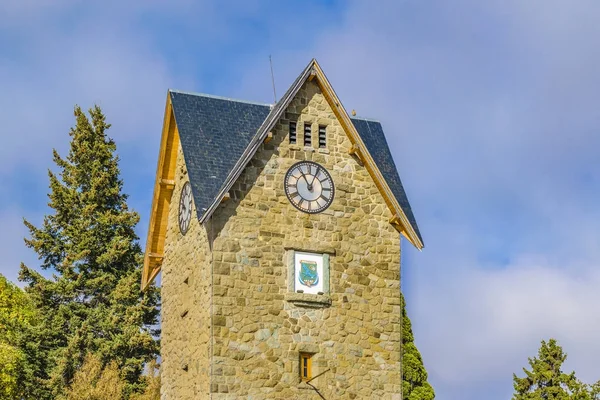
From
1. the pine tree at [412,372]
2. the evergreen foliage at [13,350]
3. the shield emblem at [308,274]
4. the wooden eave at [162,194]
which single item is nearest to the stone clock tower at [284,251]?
the shield emblem at [308,274]

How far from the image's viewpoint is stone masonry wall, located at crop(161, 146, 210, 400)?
28938mm

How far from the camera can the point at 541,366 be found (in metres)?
40.1

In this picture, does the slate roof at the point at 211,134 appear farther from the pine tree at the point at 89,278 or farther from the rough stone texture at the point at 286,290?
the pine tree at the point at 89,278

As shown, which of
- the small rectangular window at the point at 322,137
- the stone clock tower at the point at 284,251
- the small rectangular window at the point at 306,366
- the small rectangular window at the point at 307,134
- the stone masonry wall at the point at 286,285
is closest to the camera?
the stone masonry wall at the point at 286,285

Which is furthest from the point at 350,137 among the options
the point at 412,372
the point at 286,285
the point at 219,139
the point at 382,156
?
the point at 412,372

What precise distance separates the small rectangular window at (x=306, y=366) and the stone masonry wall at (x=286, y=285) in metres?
0.19

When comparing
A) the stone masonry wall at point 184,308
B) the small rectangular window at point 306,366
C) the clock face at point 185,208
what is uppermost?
the clock face at point 185,208

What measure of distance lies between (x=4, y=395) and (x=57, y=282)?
17.7ft

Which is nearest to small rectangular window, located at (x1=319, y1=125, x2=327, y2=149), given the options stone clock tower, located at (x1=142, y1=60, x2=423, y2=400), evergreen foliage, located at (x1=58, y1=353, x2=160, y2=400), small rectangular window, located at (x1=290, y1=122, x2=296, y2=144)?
stone clock tower, located at (x1=142, y1=60, x2=423, y2=400)

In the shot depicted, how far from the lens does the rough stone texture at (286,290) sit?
28.3 metres

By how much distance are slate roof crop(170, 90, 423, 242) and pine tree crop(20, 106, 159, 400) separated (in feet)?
58.7

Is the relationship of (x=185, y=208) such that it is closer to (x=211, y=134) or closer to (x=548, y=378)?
(x=211, y=134)

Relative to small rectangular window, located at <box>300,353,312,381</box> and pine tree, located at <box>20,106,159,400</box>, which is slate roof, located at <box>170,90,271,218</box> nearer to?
small rectangular window, located at <box>300,353,312,381</box>

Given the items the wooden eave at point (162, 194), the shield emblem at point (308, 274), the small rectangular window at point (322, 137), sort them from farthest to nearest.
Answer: the wooden eave at point (162, 194), the small rectangular window at point (322, 137), the shield emblem at point (308, 274)
